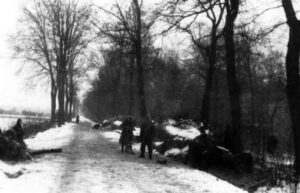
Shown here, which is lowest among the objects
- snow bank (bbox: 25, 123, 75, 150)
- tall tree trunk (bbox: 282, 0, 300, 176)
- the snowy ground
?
the snowy ground

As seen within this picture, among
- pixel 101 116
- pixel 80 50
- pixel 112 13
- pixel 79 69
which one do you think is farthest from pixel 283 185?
pixel 101 116

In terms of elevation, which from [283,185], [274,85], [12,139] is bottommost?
[283,185]

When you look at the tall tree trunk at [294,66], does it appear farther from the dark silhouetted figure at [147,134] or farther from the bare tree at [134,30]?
the bare tree at [134,30]

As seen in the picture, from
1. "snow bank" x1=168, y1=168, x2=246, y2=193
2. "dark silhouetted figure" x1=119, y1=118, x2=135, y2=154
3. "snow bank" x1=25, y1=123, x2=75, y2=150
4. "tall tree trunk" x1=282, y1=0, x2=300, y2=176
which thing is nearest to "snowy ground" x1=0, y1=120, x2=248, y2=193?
"snow bank" x1=168, y1=168, x2=246, y2=193

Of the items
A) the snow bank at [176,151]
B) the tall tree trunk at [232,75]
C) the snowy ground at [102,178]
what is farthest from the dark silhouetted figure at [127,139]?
the tall tree trunk at [232,75]

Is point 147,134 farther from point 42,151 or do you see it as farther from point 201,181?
point 201,181

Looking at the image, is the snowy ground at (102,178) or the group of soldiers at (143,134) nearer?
the snowy ground at (102,178)

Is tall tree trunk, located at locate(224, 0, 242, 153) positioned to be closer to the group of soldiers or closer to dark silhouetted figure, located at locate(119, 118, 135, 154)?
the group of soldiers

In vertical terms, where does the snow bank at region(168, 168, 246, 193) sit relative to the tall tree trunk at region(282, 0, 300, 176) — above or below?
below

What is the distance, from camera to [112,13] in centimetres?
2752

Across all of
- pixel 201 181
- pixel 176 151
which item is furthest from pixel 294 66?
pixel 176 151

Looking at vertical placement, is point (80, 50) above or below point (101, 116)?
above

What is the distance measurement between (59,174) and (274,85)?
3040cm

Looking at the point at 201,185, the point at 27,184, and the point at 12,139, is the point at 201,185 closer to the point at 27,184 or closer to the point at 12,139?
the point at 27,184
